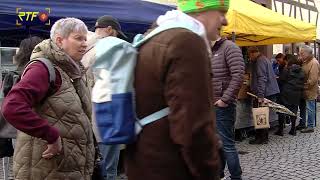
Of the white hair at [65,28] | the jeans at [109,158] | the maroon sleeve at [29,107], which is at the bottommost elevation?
the jeans at [109,158]

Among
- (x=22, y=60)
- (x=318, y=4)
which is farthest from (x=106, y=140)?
(x=318, y=4)

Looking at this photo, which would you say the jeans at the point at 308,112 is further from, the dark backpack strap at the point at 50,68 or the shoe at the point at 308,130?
the dark backpack strap at the point at 50,68

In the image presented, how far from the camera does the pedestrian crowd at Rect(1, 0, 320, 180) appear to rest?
1.61m

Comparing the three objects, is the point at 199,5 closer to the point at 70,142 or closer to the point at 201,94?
the point at 201,94

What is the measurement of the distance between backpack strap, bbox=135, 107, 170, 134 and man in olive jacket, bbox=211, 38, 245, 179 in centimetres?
290

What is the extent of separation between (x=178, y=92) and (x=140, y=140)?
0.28m

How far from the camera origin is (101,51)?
70.8 inches

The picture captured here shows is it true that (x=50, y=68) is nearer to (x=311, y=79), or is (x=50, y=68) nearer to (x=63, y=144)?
(x=63, y=144)

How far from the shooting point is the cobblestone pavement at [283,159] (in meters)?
5.65

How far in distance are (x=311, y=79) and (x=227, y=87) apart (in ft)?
15.8

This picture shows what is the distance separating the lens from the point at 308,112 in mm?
9016

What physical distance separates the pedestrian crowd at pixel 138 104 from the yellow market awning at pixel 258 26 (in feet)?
9.49

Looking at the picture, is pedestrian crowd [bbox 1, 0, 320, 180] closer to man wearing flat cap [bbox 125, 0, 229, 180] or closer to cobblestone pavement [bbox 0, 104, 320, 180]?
man wearing flat cap [bbox 125, 0, 229, 180]

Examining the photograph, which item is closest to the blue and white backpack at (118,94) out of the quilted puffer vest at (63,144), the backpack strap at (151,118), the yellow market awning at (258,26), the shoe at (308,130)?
the backpack strap at (151,118)
